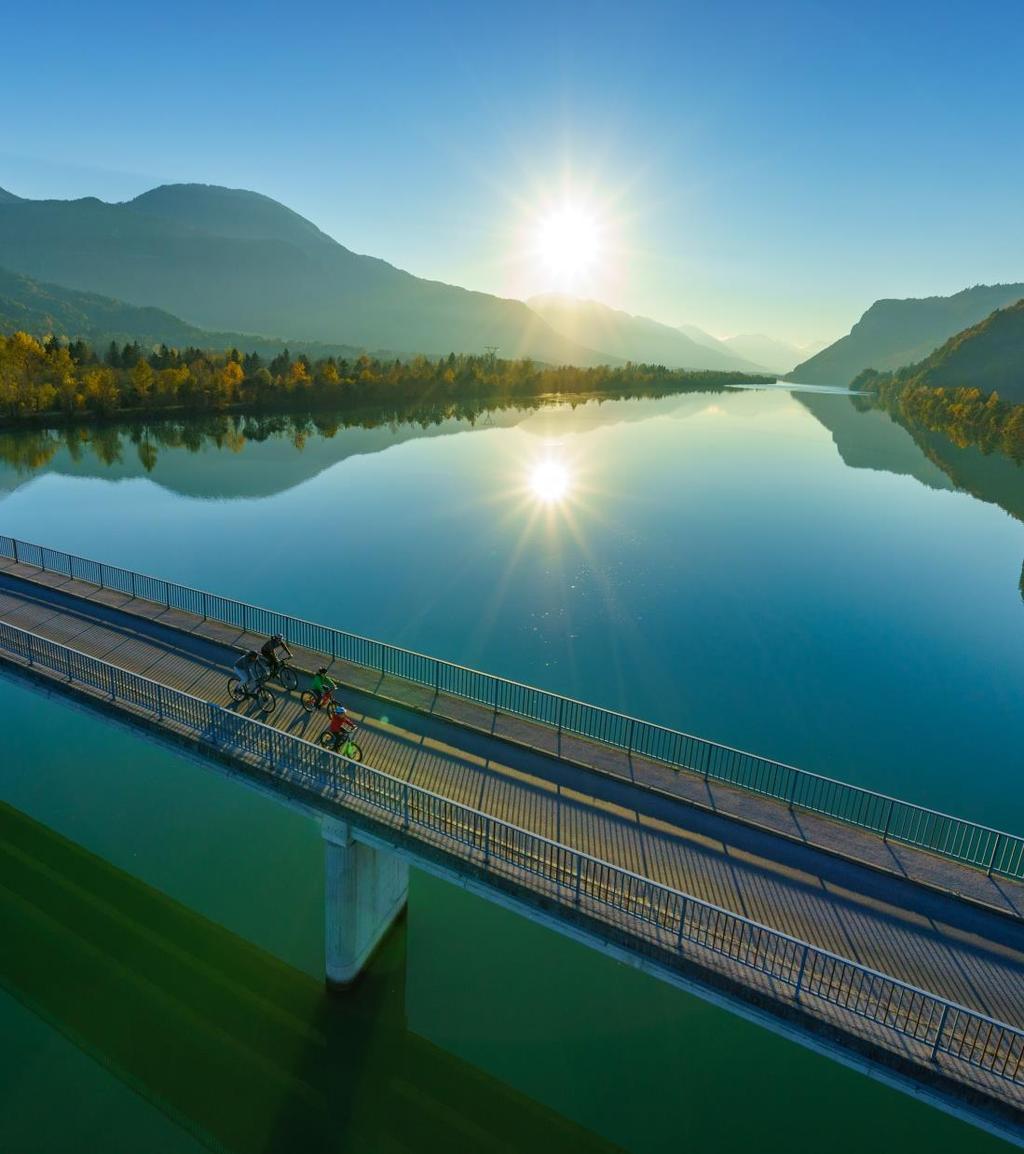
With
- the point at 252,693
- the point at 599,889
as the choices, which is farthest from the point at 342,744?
the point at 599,889

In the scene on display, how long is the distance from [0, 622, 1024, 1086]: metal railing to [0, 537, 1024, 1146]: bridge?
4 centimetres

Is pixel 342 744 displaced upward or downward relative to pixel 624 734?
upward

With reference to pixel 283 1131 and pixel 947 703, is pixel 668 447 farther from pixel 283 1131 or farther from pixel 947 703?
pixel 283 1131

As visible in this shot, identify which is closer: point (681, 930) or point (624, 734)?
point (681, 930)

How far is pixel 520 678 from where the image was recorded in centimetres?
3152

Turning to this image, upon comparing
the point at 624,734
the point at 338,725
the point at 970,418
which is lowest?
the point at 624,734

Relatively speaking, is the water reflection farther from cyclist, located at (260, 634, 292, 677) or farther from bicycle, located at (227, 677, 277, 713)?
bicycle, located at (227, 677, 277, 713)

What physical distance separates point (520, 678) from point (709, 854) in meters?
17.8

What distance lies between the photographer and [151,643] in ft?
71.6

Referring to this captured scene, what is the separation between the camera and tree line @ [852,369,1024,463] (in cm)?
11881

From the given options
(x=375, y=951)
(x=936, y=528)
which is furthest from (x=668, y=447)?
(x=375, y=951)

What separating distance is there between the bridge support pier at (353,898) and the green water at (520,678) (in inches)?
34.3

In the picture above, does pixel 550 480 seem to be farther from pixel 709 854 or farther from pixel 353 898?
pixel 709 854

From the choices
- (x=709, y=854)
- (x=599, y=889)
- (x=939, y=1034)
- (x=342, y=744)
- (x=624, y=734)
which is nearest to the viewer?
(x=939, y=1034)
